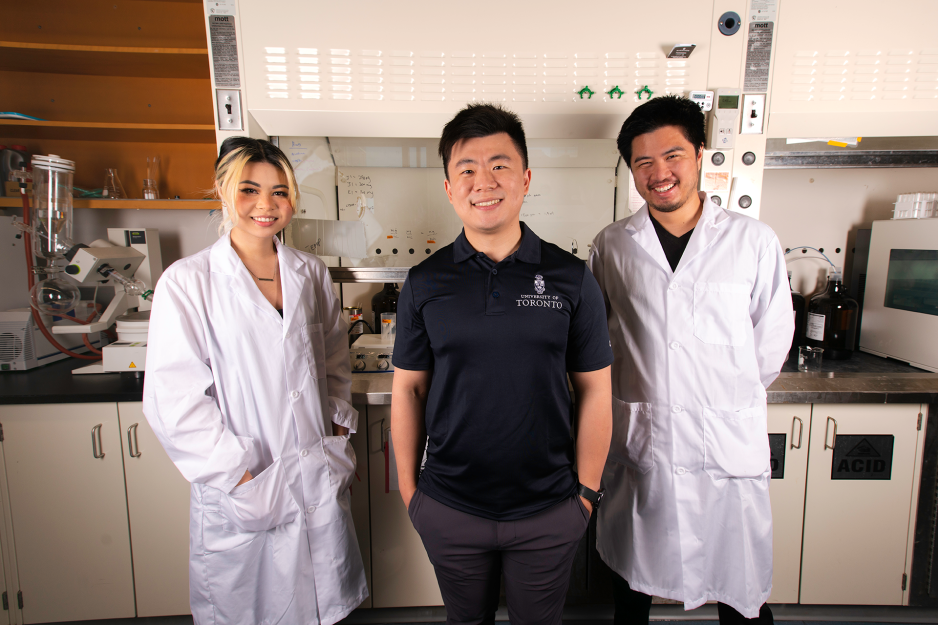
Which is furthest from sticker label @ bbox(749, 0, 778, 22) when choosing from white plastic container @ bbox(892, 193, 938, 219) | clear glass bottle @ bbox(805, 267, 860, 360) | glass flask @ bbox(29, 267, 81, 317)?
glass flask @ bbox(29, 267, 81, 317)

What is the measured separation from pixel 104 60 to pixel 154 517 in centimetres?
206

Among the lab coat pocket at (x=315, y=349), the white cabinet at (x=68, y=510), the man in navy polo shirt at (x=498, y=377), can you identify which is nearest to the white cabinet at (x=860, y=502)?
the man in navy polo shirt at (x=498, y=377)

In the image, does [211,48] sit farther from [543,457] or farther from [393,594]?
[393,594]

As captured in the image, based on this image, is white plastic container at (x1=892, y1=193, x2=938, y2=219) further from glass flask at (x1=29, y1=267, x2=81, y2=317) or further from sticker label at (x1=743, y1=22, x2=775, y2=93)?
glass flask at (x1=29, y1=267, x2=81, y2=317)

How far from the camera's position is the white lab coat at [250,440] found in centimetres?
112

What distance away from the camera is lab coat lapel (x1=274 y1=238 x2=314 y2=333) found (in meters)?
1.22

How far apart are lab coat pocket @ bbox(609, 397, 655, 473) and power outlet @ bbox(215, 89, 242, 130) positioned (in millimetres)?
1667

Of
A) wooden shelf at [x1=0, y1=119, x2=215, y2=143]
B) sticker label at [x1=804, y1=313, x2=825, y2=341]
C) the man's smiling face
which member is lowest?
sticker label at [x1=804, y1=313, x2=825, y2=341]

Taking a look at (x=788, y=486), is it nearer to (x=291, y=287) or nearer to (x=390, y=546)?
(x=390, y=546)

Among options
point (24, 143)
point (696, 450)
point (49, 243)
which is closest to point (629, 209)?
point (696, 450)

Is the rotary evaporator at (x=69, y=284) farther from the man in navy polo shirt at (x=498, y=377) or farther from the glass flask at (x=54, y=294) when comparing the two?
the man in navy polo shirt at (x=498, y=377)

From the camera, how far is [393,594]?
170 cm

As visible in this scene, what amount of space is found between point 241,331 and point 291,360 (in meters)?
0.15

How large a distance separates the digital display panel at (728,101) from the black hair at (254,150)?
5.13ft
